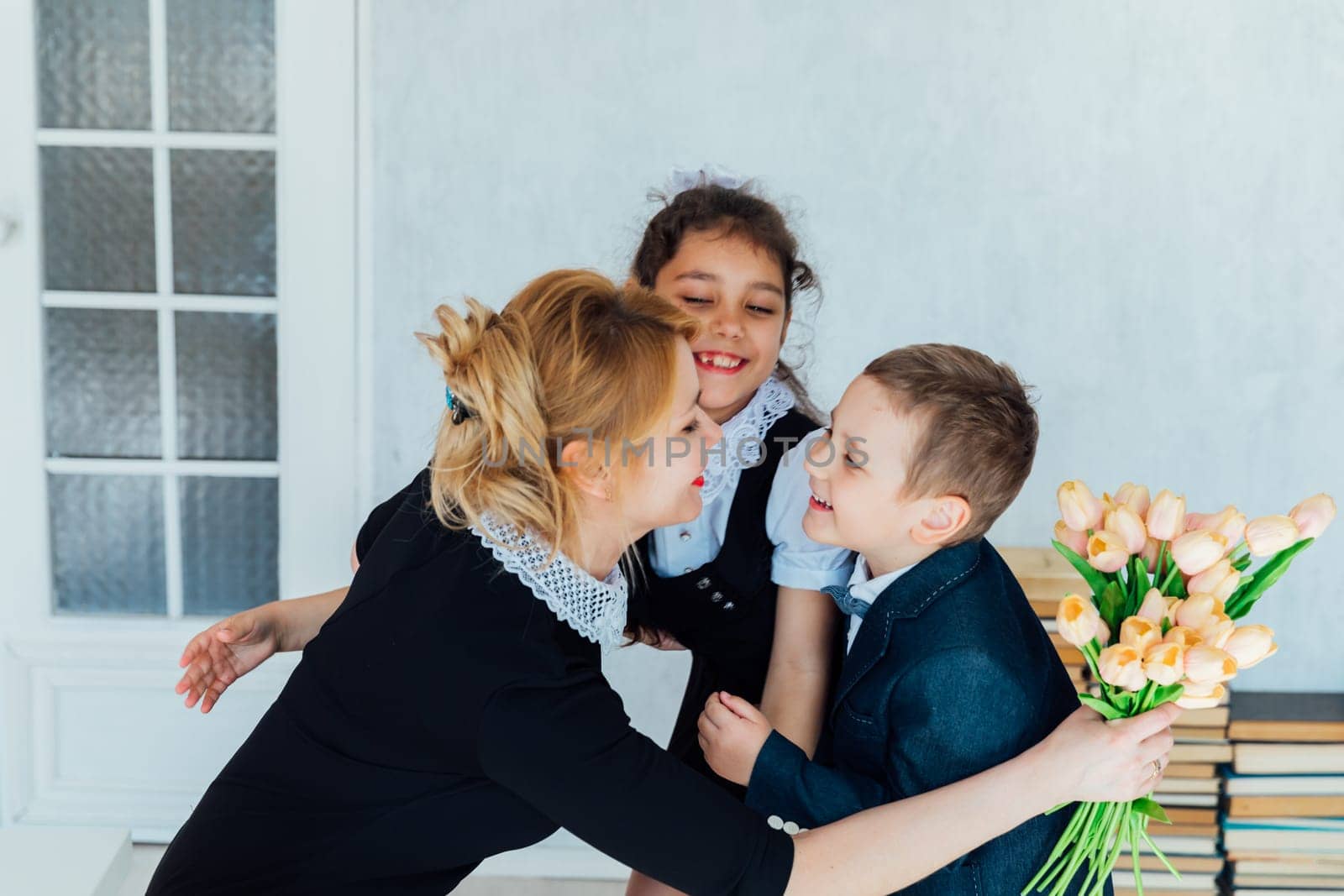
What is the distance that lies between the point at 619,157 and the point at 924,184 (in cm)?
69

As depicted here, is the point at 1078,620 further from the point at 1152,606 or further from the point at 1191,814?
the point at 1191,814

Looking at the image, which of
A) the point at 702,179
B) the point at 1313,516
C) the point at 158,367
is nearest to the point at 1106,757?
the point at 1313,516

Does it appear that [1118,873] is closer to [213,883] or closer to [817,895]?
[817,895]

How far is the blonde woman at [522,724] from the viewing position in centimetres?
121

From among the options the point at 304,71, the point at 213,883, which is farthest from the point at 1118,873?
the point at 304,71

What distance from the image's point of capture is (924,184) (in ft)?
8.54

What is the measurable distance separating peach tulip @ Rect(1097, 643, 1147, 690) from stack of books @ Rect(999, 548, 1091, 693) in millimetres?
1171

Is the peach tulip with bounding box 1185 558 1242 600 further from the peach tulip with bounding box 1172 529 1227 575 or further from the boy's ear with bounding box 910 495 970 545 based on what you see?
the boy's ear with bounding box 910 495 970 545

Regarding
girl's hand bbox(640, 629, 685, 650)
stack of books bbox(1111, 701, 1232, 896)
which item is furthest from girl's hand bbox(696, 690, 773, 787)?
stack of books bbox(1111, 701, 1232, 896)

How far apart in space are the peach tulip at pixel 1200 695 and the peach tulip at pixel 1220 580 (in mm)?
99

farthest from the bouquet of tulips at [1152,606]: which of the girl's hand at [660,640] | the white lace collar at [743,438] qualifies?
the girl's hand at [660,640]

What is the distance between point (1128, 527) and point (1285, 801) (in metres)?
1.66

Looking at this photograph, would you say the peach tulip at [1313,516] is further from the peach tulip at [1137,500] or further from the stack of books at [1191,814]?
the stack of books at [1191,814]

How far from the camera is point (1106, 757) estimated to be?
1.26 m
